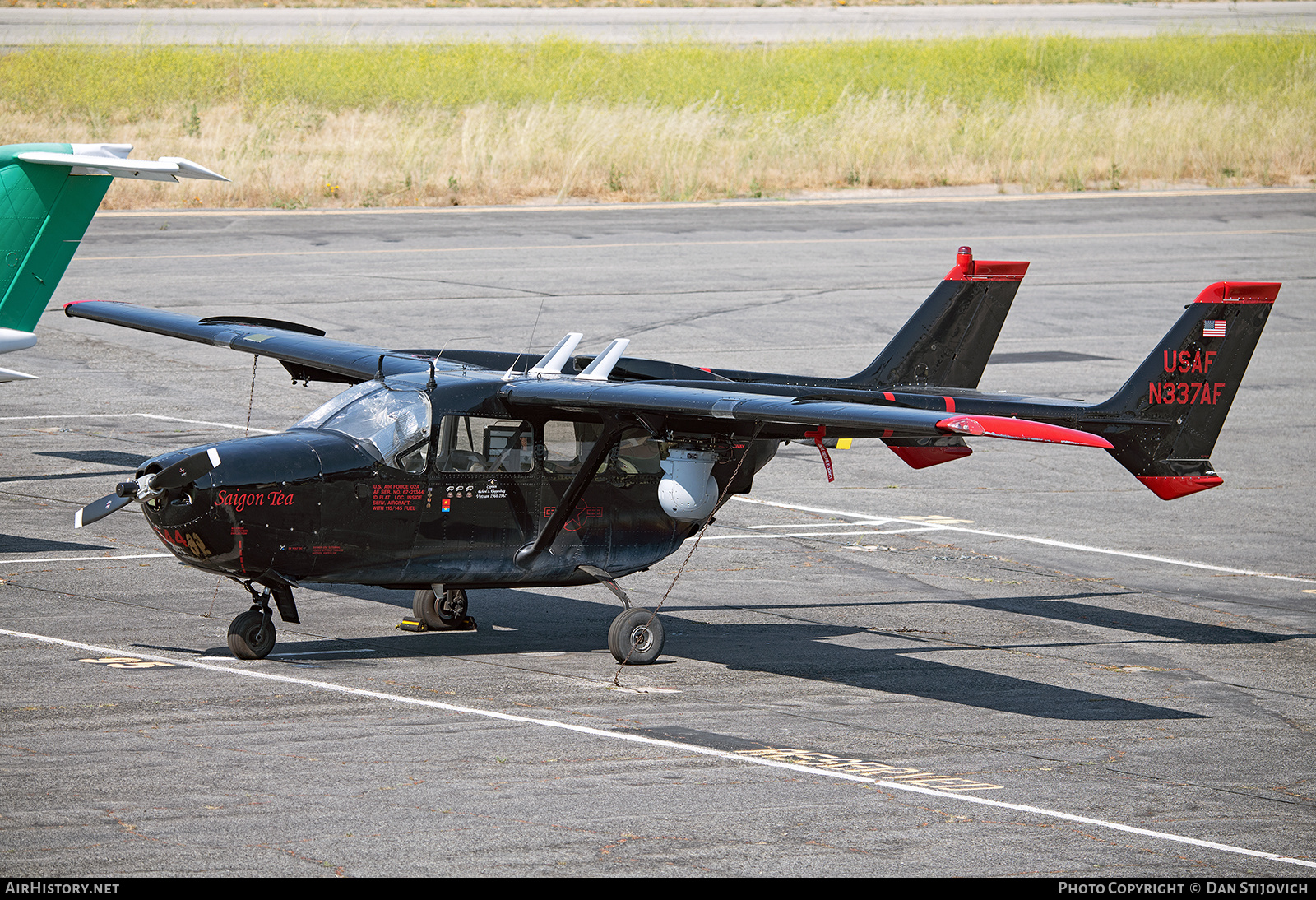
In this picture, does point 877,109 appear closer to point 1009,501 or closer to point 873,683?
point 1009,501

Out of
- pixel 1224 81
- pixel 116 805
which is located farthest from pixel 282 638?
pixel 1224 81

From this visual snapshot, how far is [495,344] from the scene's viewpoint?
2869 centimetres

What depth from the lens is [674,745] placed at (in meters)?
11.6

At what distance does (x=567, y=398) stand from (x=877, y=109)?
3866 centimetres

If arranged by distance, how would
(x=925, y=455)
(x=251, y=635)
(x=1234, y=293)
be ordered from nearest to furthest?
(x=251, y=635) → (x=1234, y=293) → (x=925, y=455)

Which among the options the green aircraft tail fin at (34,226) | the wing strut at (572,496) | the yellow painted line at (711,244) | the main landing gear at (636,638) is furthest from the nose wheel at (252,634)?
the yellow painted line at (711,244)

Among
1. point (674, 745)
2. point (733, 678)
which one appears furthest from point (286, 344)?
point (674, 745)

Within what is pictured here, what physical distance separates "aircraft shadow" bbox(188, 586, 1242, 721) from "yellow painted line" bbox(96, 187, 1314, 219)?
2682 centimetres

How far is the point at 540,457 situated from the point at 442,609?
1777 millimetres

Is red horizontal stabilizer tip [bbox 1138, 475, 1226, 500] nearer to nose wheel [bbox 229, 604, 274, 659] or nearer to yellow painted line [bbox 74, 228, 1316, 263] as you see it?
nose wheel [bbox 229, 604, 274, 659]

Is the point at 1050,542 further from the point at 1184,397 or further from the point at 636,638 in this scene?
the point at 636,638

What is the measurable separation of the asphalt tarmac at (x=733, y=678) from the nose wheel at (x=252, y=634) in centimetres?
14

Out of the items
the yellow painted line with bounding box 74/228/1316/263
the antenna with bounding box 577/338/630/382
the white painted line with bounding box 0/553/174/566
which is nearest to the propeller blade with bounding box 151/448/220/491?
the antenna with bounding box 577/338/630/382

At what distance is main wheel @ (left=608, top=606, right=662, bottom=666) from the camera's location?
13.6 m
